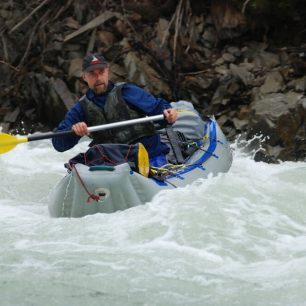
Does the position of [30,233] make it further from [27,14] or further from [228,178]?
[27,14]

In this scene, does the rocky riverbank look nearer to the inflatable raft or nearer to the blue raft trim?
the blue raft trim

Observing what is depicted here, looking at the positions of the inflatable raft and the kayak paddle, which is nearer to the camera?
the inflatable raft

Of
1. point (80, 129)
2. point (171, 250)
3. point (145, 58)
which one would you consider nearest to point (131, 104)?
point (80, 129)

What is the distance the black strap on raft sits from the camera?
591cm

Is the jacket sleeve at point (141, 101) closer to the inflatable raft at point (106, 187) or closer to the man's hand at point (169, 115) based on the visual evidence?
the man's hand at point (169, 115)

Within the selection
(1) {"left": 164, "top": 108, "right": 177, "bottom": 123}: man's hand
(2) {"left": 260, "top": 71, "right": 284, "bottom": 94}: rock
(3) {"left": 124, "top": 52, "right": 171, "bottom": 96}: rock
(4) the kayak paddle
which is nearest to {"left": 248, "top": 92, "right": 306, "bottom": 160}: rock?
(2) {"left": 260, "top": 71, "right": 284, "bottom": 94}: rock

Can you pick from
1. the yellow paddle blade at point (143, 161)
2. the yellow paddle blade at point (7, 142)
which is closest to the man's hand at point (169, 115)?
the yellow paddle blade at point (143, 161)

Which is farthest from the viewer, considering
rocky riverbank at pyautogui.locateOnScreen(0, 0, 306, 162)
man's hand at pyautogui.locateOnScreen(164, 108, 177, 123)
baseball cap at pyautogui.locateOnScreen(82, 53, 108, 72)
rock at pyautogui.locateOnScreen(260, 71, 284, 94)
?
rocky riverbank at pyautogui.locateOnScreen(0, 0, 306, 162)

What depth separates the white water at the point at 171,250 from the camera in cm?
350

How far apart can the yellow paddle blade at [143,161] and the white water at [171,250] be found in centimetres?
25

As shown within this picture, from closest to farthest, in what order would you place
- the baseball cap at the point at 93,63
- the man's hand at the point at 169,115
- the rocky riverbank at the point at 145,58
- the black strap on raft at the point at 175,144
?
the baseball cap at the point at 93,63 → the man's hand at the point at 169,115 → the black strap on raft at the point at 175,144 → the rocky riverbank at the point at 145,58

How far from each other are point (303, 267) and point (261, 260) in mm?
303

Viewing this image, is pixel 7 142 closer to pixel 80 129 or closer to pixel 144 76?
pixel 80 129

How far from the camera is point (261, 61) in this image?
31.1 ft
